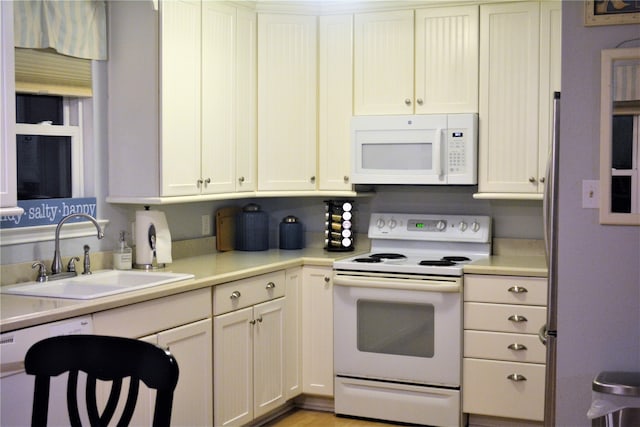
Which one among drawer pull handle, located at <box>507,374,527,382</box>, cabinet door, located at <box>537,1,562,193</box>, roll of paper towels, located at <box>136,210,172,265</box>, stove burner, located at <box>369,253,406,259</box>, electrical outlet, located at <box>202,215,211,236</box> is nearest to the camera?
roll of paper towels, located at <box>136,210,172,265</box>

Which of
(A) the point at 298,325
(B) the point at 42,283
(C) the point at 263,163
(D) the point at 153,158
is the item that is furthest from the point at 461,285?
(B) the point at 42,283

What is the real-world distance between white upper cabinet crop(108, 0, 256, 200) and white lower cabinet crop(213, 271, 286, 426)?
576 millimetres

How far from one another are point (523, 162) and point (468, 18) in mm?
817

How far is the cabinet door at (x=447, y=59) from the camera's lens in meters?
4.42

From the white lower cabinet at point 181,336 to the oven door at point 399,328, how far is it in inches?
35.9

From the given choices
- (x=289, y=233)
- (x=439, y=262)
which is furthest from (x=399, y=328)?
(x=289, y=233)

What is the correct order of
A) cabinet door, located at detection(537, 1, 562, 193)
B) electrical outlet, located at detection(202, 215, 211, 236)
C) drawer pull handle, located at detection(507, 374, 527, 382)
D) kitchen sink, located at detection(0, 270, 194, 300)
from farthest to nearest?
electrical outlet, located at detection(202, 215, 211, 236), cabinet door, located at detection(537, 1, 562, 193), drawer pull handle, located at detection(507, 374, 527, 382), kitchen sink, located at detection(0, 270, 194, 300)

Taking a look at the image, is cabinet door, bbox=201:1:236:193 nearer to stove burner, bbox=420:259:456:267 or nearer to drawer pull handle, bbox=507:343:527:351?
stove burner, bbox=420:259:456:267

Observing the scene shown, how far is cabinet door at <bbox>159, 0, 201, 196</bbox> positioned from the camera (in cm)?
387

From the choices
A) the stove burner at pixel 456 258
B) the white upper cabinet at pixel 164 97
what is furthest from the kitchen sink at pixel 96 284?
the stove burner at pixel 456 258

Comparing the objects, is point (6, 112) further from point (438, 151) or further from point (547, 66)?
point (547, 66)

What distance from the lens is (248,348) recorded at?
405 cm

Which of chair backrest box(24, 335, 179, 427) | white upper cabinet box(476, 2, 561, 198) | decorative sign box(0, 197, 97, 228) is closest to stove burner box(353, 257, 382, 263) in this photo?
white upper cabinet box(476, 2, 561, 198)

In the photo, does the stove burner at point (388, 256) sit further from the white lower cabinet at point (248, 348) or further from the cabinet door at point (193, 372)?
the cabinet door at point (193, 372)
